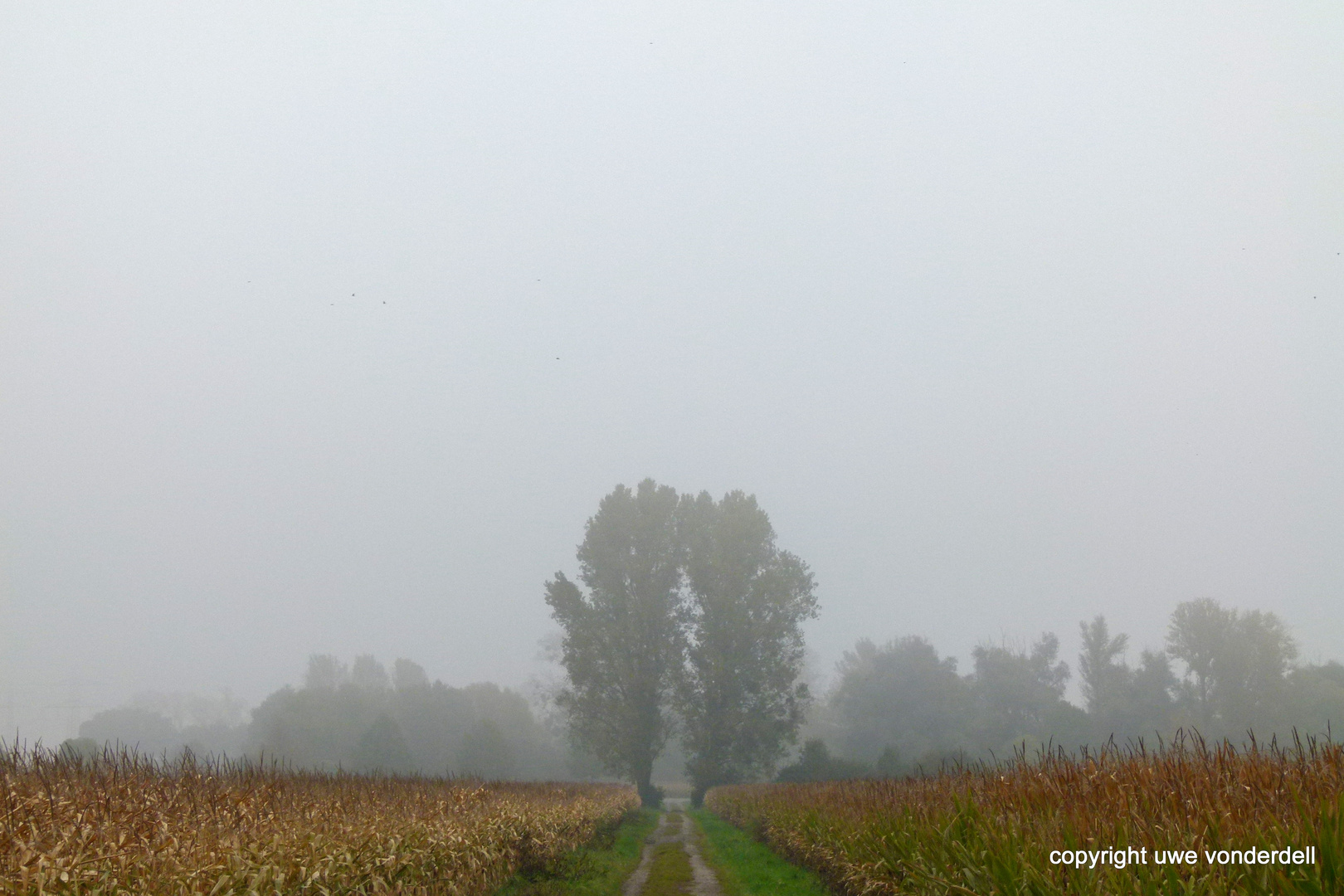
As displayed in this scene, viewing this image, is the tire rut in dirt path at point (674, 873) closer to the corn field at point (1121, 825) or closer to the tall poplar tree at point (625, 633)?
the corn field at point (1121, 825)

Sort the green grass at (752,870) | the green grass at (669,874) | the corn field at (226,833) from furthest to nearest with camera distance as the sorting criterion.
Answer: the green grass at (669,874) < the green grass at (752,870) < the corn field at (226,833)

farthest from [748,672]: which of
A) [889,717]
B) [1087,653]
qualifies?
[1087,653]

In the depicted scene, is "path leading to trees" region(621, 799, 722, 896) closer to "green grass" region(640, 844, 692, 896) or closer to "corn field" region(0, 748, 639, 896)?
"green grass" region(640, 844, 692, 896)

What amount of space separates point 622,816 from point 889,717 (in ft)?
108

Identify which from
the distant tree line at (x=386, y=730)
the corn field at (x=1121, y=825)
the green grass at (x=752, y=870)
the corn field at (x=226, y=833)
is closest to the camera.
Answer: the corn field at (x=1121, y=825)

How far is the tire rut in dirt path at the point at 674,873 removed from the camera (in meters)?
15.0

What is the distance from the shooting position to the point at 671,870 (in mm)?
18422

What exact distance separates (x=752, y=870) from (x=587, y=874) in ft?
14.6

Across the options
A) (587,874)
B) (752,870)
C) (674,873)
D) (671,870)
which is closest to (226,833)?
(587,874)

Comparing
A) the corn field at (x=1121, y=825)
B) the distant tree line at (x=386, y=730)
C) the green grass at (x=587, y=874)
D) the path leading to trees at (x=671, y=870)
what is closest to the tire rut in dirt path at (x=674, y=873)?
the path leading to trees at (x=671, y=870)

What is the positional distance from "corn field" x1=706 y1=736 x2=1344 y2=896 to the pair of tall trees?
3775 cm

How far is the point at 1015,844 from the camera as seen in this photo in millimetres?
6035

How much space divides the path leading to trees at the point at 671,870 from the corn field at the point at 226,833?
359 centimetres
